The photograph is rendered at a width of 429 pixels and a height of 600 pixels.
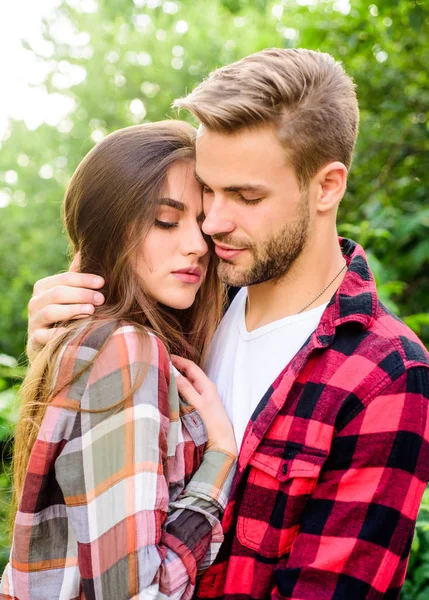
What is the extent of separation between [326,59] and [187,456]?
59.5 inches

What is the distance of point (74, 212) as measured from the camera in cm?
228

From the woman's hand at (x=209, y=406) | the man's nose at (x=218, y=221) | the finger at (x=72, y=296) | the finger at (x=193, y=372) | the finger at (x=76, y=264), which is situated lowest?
the woman's hand at (x=209, y=406)

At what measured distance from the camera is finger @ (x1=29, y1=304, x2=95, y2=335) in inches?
81.4

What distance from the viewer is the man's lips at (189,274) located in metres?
2.27

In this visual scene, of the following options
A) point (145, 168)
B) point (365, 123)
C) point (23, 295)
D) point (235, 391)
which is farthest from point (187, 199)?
point (23, 295)

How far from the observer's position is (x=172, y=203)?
219cm

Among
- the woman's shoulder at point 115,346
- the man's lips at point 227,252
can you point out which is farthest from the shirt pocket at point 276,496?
the man's lips at point 227,252

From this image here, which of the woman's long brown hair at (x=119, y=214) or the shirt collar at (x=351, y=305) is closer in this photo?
the shirt collar at (x=351, y=305)

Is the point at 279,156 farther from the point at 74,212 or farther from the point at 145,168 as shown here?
the point at 74,212

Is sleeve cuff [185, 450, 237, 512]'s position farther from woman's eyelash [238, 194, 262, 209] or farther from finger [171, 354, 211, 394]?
woman's eyelash [238, 194, 262, 209]

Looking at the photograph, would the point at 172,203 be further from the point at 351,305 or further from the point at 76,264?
the point at 351,305

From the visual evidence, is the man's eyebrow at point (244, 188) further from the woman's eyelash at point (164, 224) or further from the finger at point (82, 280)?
the finger at point (82, 280)

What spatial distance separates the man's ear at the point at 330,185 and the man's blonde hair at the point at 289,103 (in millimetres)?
32

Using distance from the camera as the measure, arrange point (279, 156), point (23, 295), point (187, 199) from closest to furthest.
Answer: point (279, 156) → point (187, 199) → point (23, 295)
